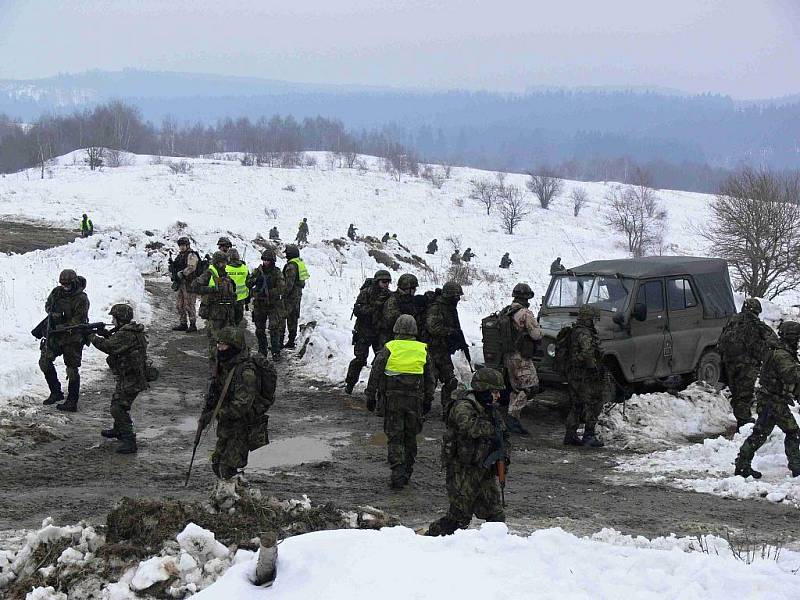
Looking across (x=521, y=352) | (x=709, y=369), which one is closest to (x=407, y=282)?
(x=521, y=352)

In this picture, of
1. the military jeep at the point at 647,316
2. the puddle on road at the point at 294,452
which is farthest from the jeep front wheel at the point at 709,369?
the puddle on road at the point at 294,452

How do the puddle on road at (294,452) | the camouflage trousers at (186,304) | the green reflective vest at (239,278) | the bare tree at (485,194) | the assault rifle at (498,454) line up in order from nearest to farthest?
the assault rifle at (498,454) → the puddle on road at (294,452) → the green reflective vest at (239,278) → the camouflage trousers at (186,304) → the bare tree at (485,194)

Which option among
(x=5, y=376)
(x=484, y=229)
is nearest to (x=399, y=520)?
(x=5, y=376)

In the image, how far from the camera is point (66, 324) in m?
10.1

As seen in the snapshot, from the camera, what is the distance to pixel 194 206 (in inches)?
2655

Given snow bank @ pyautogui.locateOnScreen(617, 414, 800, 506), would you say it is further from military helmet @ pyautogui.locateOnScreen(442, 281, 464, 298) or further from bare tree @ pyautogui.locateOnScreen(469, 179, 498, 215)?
bare tree @ pyautogui.locateOnScreen(469, 179, 498, 215)

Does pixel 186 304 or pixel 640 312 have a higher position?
pixel 640 312

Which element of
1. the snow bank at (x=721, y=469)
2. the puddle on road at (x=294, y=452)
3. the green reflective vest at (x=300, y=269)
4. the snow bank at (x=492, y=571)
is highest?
the green reflective vest at (x=300, y=269)

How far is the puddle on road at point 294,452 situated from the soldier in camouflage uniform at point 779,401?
4.61m

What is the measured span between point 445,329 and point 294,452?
96.1 inches

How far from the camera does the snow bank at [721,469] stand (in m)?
8.11

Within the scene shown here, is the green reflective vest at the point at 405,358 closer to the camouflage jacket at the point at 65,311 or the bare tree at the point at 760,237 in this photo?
the camouflage jacket at the point at 65,311

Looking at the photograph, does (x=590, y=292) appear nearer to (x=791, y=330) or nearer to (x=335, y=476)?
(x=791, y=330)

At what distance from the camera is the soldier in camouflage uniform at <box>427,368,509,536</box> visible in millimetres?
6008
